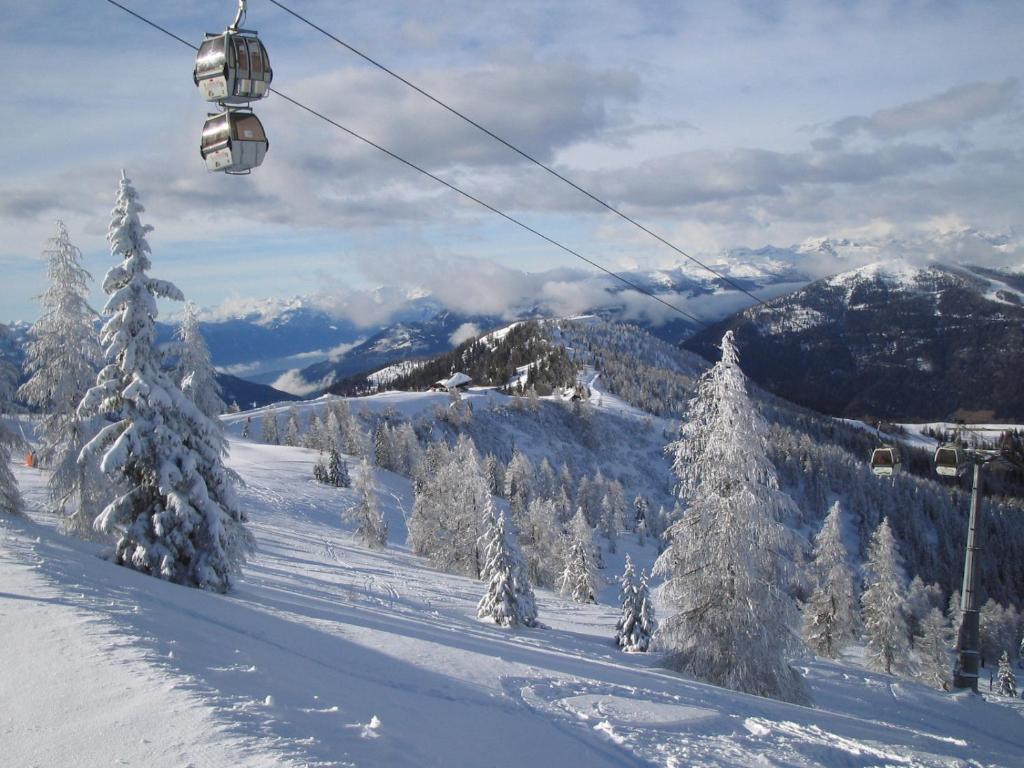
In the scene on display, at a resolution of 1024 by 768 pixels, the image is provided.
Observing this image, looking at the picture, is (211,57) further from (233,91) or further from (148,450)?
(148,450)

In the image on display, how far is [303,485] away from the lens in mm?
67938

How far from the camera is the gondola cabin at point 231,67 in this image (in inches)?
355

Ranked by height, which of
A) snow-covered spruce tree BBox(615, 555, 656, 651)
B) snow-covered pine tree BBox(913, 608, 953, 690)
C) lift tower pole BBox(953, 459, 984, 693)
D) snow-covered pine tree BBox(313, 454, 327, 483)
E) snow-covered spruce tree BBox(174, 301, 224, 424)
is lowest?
snow-covered pine tree BBox(913, 608, 953, 690)

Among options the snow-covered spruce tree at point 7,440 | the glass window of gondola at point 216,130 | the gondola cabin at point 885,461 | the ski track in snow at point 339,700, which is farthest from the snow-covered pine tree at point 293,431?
the glass window of gondola at point 216,130

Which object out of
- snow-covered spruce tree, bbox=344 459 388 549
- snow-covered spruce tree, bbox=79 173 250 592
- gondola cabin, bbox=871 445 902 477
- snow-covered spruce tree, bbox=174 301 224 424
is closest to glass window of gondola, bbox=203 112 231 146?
snow-covered spruce tree, bbox=79 173 250 592

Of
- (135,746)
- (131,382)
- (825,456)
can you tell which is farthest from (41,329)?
(825,456)

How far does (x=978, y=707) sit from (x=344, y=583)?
811 inches

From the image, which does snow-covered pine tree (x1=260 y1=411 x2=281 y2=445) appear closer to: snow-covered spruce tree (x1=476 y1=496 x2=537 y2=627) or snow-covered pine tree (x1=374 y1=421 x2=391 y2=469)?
snow-covered pine tree (x1=374 y1=421 x2=391 y2=469)

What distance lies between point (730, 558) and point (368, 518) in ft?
122

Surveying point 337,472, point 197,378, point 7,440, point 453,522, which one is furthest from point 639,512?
point 7,440

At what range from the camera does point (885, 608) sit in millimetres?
40531

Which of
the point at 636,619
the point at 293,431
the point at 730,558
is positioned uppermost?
the point at 293,431

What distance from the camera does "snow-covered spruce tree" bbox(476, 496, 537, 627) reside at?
28.7 m

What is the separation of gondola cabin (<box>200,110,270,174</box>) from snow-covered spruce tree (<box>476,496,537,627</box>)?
22390mm
